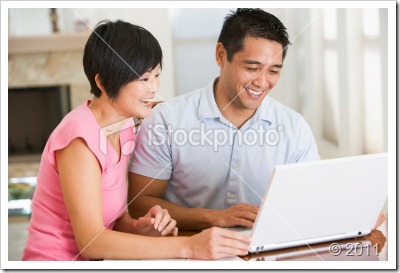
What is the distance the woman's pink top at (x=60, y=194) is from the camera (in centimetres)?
99

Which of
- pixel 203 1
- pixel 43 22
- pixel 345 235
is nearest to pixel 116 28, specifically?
pixel 203 1

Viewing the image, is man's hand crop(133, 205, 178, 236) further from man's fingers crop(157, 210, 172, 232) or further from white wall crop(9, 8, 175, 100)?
white wall crop(9, 8, 175, 100)

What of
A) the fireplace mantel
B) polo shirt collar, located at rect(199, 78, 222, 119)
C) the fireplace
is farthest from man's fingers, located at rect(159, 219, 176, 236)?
the fireplace mantel

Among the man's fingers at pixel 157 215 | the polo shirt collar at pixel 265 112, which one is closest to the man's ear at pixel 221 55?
the polo shirt collar at pixel 265 112

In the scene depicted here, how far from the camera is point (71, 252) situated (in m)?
1.06

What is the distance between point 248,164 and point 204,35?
282 millimetres

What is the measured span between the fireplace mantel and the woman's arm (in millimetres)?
1562

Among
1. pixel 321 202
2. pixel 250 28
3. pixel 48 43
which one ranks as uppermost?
pixel 250 28

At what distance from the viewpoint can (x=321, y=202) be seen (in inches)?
38.6

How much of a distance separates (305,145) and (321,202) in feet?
1.02

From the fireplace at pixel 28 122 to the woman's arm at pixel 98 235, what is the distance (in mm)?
352

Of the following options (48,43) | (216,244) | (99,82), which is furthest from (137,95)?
(48,43)

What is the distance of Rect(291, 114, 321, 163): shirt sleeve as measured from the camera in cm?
127

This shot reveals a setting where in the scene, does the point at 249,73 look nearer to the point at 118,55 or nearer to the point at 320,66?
the point at 320,66
